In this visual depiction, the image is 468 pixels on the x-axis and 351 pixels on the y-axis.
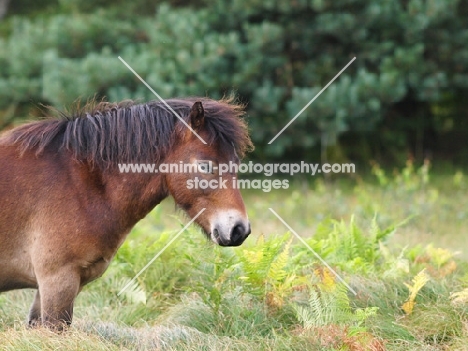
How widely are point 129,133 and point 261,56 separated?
8.61m

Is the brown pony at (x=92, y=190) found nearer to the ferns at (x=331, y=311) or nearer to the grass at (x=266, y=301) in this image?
the grass at (x=266, y=301)

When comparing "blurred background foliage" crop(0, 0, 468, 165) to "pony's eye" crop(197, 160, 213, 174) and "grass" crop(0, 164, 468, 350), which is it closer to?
"grass" crop(0, 164, 468, 350)

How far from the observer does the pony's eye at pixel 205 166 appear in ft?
14.4

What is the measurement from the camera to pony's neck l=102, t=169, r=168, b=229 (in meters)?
4.53

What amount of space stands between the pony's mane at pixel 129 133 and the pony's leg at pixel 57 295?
2.62ft

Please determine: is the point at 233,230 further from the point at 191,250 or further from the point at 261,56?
the point at 261,56

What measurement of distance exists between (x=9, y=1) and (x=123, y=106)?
577 inches

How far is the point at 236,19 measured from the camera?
13188mm

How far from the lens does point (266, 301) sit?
5.21 meters

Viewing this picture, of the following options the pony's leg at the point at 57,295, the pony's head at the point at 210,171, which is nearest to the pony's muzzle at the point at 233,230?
the pony's head at the point at 210,171

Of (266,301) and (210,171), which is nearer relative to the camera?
(210,171)

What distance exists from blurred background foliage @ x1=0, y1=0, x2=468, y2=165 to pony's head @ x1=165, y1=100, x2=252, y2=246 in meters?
7.47

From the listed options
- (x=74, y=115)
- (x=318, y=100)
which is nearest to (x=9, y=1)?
(x=318, y=100)

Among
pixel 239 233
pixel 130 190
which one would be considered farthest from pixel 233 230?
Result: pixel 130 190
